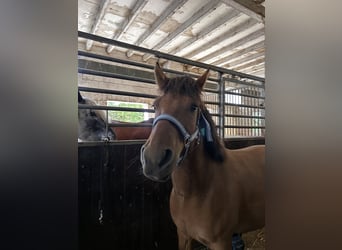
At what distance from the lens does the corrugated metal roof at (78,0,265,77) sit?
1.36 meters

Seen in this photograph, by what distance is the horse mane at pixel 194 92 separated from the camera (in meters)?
0.79

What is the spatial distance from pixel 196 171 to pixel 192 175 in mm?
22

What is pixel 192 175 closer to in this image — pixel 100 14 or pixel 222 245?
pixel 222 245

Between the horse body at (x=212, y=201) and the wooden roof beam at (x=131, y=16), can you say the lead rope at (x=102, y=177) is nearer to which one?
the horse body at (x=212, y=201)

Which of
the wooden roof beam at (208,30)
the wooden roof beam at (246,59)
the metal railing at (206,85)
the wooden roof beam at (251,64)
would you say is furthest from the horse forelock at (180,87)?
the wooden roof beam at (251,64)

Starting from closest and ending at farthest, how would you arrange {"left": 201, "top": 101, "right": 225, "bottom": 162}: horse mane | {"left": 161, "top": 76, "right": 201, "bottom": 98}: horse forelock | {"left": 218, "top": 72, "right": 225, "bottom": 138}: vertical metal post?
1. {"left": 161, "top": 76, "right": 201, "bottom": 98}: horse forelock
2. {"left": 201, "top": 101, "right": 225, "bottom": 162}: horse mane
3. {"left": 218, "top": 72, "right": 225, "bottom": 138}: vertical metal post

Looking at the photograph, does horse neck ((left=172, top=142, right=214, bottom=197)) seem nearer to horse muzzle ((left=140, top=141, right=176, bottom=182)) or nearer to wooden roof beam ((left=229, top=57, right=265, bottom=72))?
horse muzzle ((left=140, top=141, right=176, bottom=182))

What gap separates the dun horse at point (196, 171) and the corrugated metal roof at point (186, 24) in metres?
0.73

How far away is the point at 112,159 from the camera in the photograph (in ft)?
3.50

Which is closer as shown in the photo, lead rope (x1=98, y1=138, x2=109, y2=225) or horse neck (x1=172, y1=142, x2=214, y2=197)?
horse neck (x1=172, y1=142, x2=214, y2=197)

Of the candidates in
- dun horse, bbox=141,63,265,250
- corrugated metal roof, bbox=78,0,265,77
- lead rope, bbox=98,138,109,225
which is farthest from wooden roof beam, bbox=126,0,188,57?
lead rope, bbox=98,138,109,225

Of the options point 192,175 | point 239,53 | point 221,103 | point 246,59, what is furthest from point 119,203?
point 246,59

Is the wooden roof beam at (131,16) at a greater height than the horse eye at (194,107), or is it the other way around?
the wooden roof beam at (131,16)

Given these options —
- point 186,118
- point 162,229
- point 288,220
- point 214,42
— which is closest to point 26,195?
point 288,220
